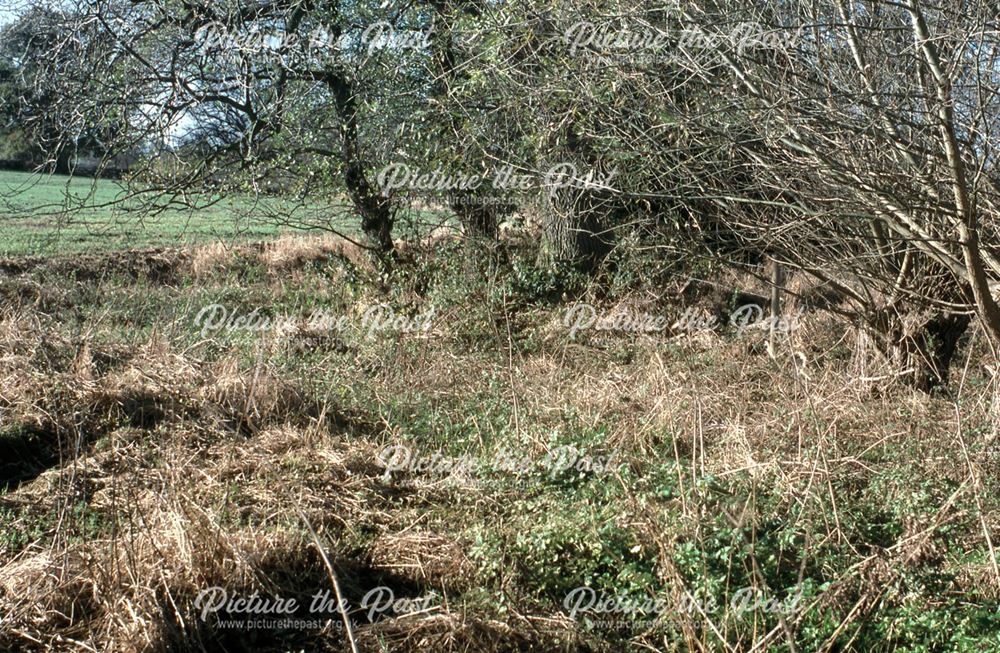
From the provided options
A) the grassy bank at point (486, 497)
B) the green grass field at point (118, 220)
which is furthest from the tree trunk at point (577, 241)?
the green grass field at point (118, 220)

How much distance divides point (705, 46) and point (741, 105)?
47 cm

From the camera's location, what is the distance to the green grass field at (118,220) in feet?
34.8

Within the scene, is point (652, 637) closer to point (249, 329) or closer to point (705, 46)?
point (705, 46)

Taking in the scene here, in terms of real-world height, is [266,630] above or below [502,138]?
below

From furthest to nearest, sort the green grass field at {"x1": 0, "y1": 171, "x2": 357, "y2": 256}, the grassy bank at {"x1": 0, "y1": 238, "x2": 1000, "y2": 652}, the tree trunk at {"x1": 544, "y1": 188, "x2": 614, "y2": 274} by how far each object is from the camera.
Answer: the tree trunk at {"x1": 544, "y1": 188, "x2": 614, "y2": 274} → the green grass field at {"x1": 0, "y1": 171, "x2": 357, "y2": 256} → the grassy bank at {"x1": 0, "y1": 238, "x2": 1000, "y2": 652}

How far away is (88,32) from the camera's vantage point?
32.8 feet

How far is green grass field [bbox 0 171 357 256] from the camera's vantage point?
34.8 ft

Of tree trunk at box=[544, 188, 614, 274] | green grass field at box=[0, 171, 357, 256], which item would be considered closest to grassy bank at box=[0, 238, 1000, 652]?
green grass field at box=[0, 171, 357, 256]

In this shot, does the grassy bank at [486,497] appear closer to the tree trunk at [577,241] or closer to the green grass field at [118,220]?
the green grass field at [118,220]

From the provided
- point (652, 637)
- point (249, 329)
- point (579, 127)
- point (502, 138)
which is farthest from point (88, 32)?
point (652, 637)

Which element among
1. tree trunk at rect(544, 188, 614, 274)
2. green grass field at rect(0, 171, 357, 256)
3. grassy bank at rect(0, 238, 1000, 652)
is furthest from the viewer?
tree trunk at rect(544, 188, 614, 274)

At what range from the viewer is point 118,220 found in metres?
11.4

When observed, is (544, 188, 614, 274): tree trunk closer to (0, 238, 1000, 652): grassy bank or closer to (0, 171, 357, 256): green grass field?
(0, 238, 1000, 652): grassy bank

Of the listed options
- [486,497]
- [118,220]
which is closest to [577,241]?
[118,220]
